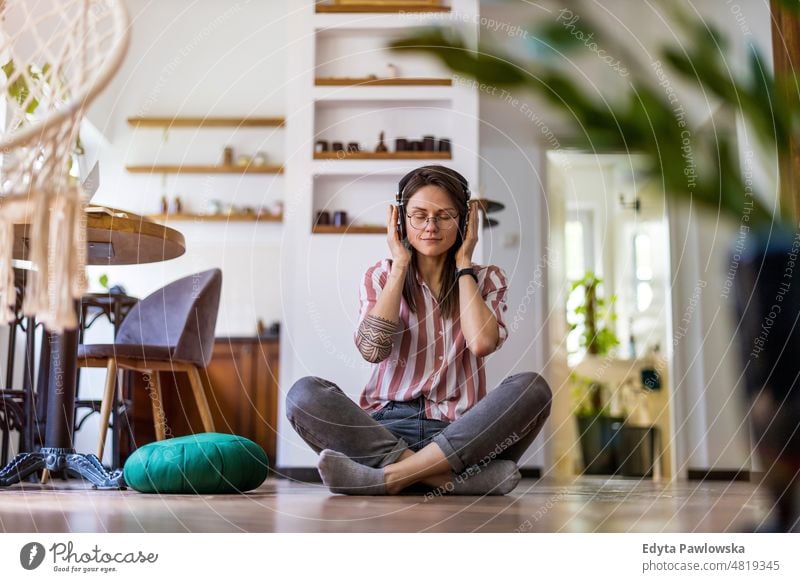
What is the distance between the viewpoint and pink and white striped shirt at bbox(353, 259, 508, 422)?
1.75 m

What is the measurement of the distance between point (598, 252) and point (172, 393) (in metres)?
3.12

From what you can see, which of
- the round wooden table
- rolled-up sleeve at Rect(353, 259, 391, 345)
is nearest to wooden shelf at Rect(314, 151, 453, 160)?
the round wooden table

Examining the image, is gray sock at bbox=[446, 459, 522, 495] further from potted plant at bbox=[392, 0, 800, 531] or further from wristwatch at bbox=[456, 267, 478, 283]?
potted plant at bbox=[392, 0, 800, 531]

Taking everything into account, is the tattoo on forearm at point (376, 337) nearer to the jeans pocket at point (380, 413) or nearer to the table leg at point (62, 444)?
the jeans pocket at point (380, 413)

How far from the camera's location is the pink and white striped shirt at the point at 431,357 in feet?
5.74

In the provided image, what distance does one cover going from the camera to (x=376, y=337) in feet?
5.52

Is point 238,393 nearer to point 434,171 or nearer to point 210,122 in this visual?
point 210,122

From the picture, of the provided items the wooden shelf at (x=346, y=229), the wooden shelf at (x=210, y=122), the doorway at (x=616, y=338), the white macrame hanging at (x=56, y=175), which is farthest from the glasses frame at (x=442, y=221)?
the wooden shelf at (x=210, y=122)

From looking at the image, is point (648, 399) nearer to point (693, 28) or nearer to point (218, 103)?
point (218, 103)

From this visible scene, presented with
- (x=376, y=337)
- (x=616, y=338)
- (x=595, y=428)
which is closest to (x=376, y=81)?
(x=376, y=337)

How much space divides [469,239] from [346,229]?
1184 millimetres
